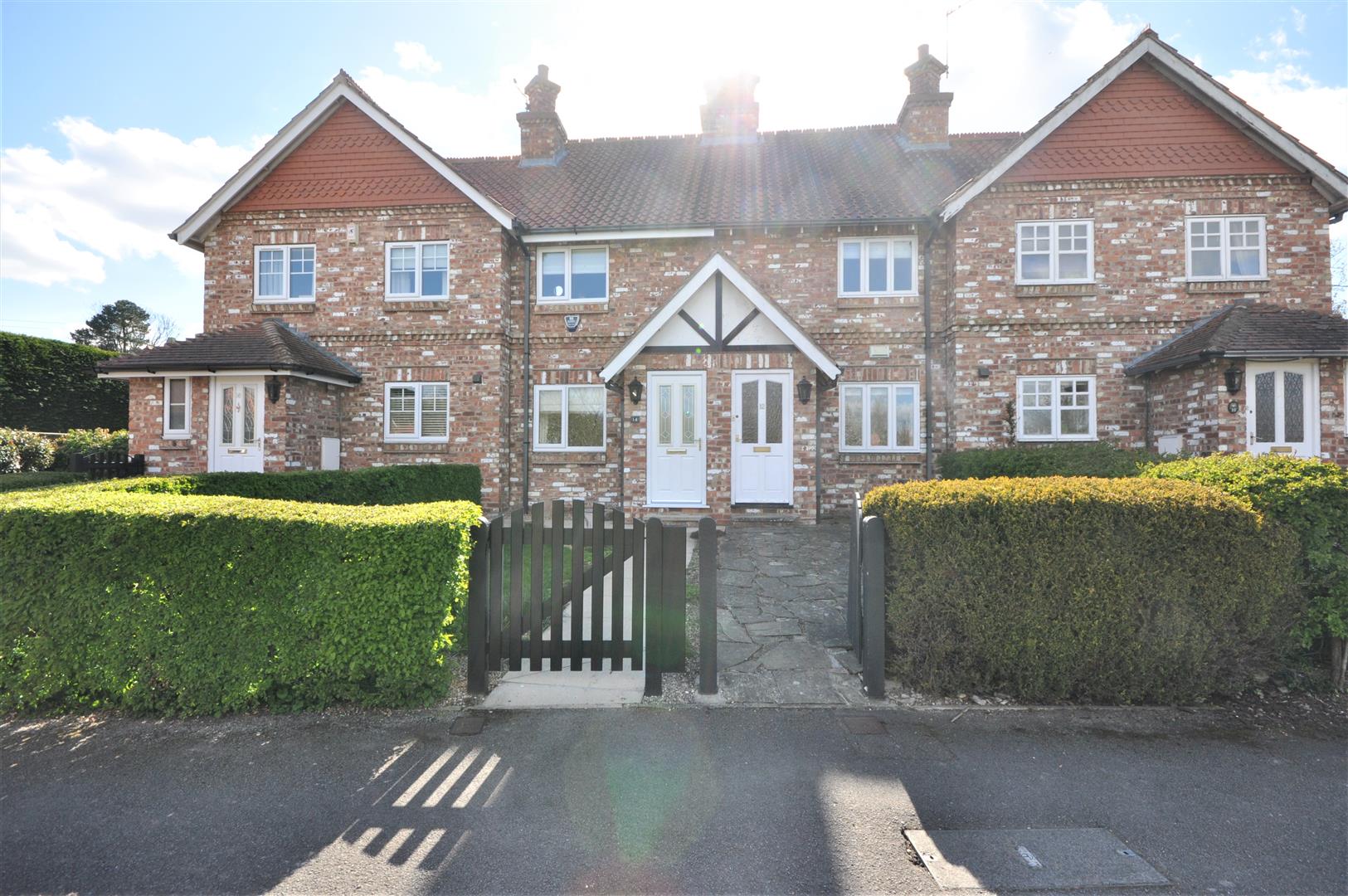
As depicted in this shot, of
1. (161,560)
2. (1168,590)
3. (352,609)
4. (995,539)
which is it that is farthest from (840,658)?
(161,560)

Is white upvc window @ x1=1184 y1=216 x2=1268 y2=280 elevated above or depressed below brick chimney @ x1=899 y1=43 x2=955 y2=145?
below

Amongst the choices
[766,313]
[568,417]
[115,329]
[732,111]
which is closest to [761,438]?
[766,313]

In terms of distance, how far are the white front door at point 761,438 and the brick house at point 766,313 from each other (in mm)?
52

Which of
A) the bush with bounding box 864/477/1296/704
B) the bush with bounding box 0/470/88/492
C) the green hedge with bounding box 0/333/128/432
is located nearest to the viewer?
the bush with bounding box 864/477/1296/704

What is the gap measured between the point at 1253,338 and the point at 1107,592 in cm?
1053

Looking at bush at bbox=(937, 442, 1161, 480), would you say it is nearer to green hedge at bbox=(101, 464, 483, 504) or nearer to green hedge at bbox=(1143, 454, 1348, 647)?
green hedge at bbox=(1143, 454, 1348, 647)

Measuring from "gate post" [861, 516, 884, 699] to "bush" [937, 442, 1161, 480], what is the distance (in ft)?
16.4

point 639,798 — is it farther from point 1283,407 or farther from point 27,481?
point 1283,407

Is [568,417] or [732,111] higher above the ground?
[732,111]

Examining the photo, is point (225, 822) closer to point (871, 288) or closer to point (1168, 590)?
point (1168, 590)

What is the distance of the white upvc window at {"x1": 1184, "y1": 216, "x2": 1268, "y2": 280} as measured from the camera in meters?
12.4

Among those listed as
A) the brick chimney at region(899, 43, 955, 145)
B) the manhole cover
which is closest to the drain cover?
the manhole cover

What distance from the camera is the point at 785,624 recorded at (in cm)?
607

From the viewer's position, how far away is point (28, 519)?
4.18 metres
